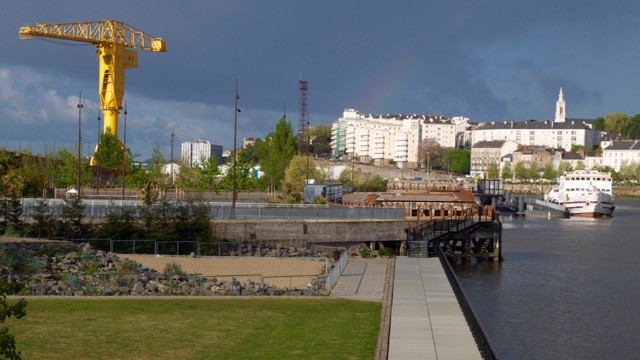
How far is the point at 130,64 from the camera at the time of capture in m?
122

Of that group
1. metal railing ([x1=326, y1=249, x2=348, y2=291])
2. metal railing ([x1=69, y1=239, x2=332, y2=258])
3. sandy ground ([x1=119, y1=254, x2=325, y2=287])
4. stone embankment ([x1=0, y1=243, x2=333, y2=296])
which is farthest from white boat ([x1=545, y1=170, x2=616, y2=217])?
stone embankment ([x1=0, y1=243, x2=333, y2=296])

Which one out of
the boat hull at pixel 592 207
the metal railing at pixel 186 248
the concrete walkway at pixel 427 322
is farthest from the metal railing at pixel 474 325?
the boat hull at pixel 592 207

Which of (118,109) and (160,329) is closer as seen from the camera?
(160,329)

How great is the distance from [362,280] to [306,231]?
19.7 m

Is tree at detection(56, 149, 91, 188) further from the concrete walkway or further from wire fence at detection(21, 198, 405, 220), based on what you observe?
the concrete walkway

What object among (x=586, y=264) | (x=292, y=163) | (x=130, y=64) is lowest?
(x=586, y=264)

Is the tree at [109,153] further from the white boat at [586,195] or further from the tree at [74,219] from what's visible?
the white boat at [586,195]

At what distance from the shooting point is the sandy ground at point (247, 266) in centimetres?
4694

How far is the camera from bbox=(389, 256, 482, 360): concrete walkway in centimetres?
2770

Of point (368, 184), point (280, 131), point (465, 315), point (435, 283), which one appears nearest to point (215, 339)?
point (465, 315)

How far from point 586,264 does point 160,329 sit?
48389mm

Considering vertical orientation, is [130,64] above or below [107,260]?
above

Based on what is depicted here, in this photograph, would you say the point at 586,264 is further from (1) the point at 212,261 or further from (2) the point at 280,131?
(2) the point at 280,131

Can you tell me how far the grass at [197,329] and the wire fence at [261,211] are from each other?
2658cm
